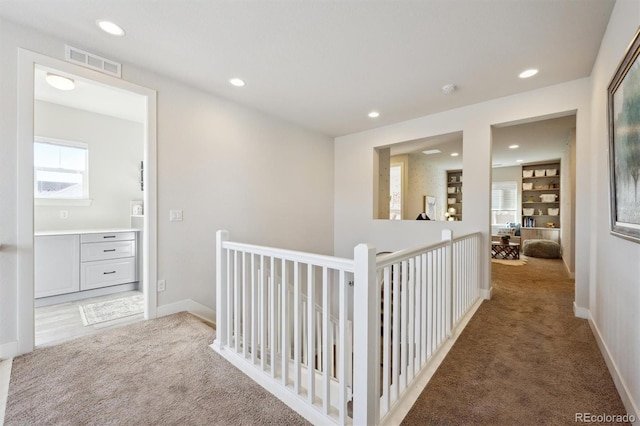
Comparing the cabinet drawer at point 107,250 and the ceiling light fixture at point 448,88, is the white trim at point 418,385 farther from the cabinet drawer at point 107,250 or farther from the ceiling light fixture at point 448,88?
the cabinet drawer at point 107,250

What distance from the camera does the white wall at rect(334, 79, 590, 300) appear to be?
2803 millimetres

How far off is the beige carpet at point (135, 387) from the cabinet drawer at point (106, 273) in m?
1.58

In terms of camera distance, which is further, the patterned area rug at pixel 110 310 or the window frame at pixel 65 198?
the window frame at pixel 65 198

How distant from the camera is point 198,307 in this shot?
2988mm

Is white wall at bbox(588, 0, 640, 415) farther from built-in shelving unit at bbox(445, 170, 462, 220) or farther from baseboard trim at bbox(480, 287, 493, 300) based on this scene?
built-in shelving unit at bbox(445, 170, 462, 220)

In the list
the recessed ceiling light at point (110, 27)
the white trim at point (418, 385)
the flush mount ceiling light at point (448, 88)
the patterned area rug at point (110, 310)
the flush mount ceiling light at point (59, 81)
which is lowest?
the patterned area rug at point (110, 310)

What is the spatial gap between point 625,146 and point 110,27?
11.2ft

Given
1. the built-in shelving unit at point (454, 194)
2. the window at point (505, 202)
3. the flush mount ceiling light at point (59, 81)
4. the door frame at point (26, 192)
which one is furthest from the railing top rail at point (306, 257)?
the window at point (505, 202)

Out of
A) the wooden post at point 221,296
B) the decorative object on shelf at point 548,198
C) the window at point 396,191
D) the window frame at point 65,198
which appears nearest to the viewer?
the wooden post at point 221,296

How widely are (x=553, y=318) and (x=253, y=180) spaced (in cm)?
364

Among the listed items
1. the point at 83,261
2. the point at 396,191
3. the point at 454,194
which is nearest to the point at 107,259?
the point at 83,261

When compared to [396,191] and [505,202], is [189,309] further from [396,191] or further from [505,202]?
[505,202]

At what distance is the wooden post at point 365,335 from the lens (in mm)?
1230

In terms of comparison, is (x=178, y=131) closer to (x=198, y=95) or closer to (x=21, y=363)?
(x=198, y=95)
